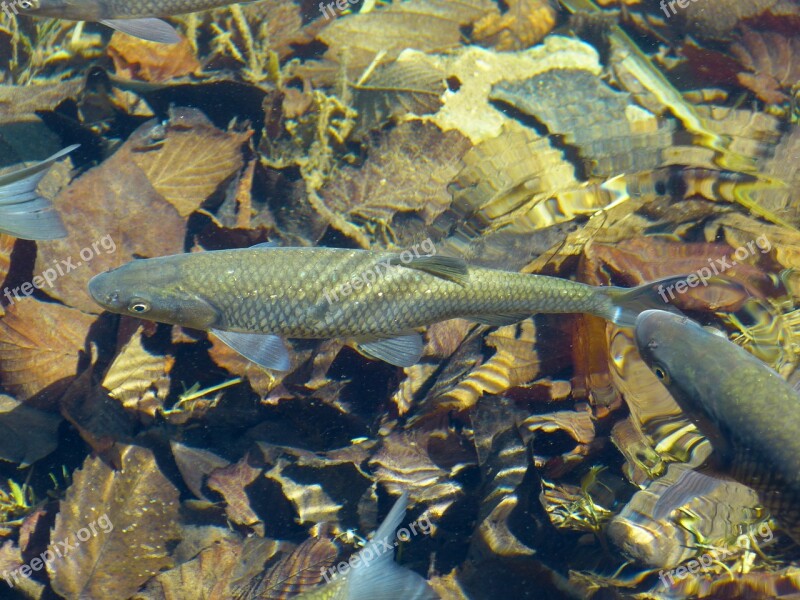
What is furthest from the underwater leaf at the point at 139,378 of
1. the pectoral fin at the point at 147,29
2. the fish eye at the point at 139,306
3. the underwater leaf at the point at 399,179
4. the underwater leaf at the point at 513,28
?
the underwater leaf at the point at 513,28

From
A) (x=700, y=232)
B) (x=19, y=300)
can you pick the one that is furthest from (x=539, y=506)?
(x=19, y=300)

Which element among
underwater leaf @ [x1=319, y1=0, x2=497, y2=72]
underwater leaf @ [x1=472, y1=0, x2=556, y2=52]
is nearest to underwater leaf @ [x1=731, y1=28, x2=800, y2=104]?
underwater leaf @ [x1=472, y1=0, x2=556, y2=52]

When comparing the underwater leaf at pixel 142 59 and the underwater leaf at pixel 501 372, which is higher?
the underwater leaf at pixel 142 59

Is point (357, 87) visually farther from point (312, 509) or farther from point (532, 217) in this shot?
point (312, 509)

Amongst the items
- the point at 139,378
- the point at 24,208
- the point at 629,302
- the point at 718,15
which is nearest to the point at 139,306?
the point at 139,378

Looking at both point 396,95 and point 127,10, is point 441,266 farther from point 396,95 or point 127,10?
point 127,10

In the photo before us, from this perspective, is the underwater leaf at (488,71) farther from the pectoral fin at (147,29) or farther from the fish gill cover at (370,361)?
the pectoral fin at (147,29)
